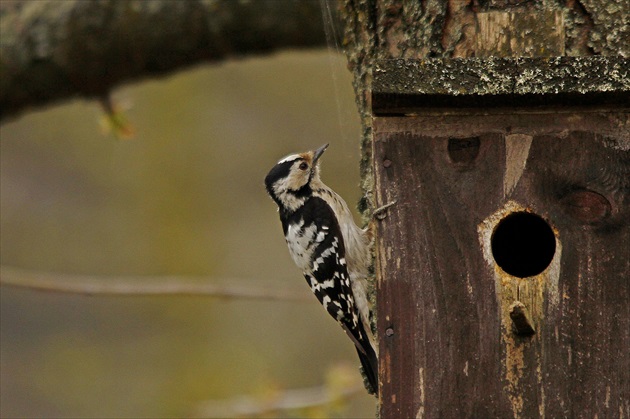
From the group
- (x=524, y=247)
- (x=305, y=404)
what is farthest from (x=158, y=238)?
(x=524, y=247)

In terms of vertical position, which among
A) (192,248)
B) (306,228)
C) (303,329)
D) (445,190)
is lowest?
(303,329)

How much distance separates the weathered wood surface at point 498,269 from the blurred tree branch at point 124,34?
1.88 m

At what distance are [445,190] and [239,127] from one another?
5.55 metres

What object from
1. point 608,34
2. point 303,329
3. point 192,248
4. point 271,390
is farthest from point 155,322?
point 608,34

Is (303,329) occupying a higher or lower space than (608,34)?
lower

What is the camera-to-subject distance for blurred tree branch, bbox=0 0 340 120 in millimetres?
4438

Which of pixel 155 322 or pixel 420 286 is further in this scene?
pixel 155 322

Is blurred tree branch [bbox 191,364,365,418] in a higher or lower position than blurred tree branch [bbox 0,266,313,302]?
lower

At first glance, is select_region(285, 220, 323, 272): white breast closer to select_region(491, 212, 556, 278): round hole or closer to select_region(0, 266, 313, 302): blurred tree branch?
select_region(0, 266, 313, 302): blurred tree branch

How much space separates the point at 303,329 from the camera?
8.00 metres

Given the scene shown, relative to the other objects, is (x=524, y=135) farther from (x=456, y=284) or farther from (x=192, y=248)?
(x=192, y=248)

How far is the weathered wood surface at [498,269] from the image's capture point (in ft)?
8.32

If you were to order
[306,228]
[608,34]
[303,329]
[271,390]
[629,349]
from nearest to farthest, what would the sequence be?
[629,349] < [608,34] < [306,228] < [271,390] < [303,329]

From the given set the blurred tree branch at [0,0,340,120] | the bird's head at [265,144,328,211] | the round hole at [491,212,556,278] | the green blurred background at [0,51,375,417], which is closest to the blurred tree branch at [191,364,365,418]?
the bird's head at [265,144,328,211]
